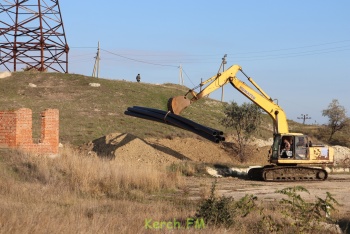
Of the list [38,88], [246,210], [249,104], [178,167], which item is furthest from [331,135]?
[246,210]

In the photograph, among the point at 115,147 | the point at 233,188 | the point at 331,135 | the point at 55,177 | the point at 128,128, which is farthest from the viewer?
the point at 331,135

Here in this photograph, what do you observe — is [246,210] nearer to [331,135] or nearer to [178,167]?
[178,167]

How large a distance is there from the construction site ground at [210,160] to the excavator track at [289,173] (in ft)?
2.01

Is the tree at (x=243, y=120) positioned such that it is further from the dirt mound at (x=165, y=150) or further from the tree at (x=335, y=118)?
the tree at (x=335, y=118)

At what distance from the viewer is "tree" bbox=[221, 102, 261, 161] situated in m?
35.1

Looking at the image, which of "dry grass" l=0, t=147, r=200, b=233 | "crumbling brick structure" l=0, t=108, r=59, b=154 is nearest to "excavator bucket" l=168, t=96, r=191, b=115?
"dry grass" l=0, t=147, r=200, b=233

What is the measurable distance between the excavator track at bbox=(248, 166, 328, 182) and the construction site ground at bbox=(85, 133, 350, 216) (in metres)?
0.61

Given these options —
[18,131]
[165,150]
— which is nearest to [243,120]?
[165,150]

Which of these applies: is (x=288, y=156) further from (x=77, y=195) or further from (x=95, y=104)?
(x=95, y=104)

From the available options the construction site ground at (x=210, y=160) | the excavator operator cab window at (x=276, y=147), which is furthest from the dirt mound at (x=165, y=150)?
the excavator operator cab window at (x=276, y=147)

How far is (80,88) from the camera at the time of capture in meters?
49.0

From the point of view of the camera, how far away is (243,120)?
116 feet

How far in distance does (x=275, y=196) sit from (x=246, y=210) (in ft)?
21.6

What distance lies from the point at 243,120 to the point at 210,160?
4.21 metres
